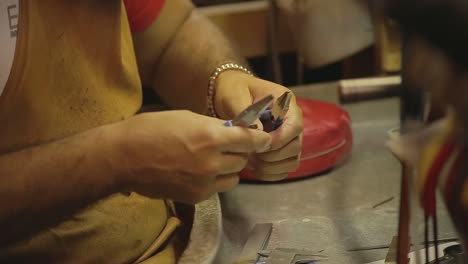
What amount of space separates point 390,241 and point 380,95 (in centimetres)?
29

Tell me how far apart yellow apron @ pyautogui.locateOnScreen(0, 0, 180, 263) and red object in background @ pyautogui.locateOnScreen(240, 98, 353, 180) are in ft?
0.97

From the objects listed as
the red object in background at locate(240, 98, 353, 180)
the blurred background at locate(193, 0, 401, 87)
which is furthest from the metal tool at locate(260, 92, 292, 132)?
the blurred background at locate(193, 0, 401, 87)

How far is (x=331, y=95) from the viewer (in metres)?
1.47

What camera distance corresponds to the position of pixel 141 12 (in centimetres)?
106

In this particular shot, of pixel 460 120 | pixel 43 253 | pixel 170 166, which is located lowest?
pixel 43 253

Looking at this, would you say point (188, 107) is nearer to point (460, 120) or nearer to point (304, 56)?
point (304, 56)

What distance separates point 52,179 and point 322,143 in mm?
540

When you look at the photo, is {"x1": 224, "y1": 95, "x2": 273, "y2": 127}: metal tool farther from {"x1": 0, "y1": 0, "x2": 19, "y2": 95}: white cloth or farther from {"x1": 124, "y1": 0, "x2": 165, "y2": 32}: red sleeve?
{"x1": 124, "y1": 0, "x2": 165, "y2": 32}: red sleeve

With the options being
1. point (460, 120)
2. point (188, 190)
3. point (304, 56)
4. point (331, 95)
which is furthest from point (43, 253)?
point (304, 56)

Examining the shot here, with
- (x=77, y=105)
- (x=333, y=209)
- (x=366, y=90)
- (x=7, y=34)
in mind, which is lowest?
(x=333, y=209)

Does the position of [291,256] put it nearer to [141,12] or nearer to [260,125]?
[260,125]

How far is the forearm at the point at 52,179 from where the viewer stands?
0.72 m

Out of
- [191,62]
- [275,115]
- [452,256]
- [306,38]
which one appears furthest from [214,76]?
[306,38]

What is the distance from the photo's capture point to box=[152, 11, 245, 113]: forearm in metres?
1.07
